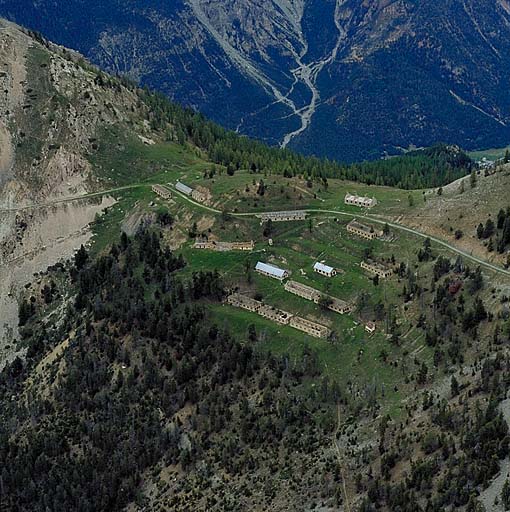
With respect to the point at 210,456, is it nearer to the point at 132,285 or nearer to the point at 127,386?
the point at 127,386

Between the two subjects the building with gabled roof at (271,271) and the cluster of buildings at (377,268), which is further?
the building with gabled roof at (271,271)

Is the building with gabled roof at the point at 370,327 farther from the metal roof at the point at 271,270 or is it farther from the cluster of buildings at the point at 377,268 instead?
the metal roof at the point at 271,270

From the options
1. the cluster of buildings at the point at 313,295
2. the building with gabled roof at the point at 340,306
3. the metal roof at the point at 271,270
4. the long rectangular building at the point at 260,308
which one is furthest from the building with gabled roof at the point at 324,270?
the long rectangular building at the point at 260,308

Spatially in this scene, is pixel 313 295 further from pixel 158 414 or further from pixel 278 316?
pixel 158 414

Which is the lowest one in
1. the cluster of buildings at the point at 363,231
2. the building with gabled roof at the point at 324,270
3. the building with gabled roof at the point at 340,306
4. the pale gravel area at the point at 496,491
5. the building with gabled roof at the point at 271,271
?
the pale gravel area at the point at 496,491

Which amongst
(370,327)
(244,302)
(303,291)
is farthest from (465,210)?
(244,302)

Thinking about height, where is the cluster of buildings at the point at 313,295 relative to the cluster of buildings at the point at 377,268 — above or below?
below

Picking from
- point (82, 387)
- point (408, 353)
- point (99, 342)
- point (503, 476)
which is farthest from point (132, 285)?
point (503, 476)

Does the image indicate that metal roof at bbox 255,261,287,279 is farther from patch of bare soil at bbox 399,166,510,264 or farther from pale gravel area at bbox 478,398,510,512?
pale gravel area at bbox 478,398,510,512
